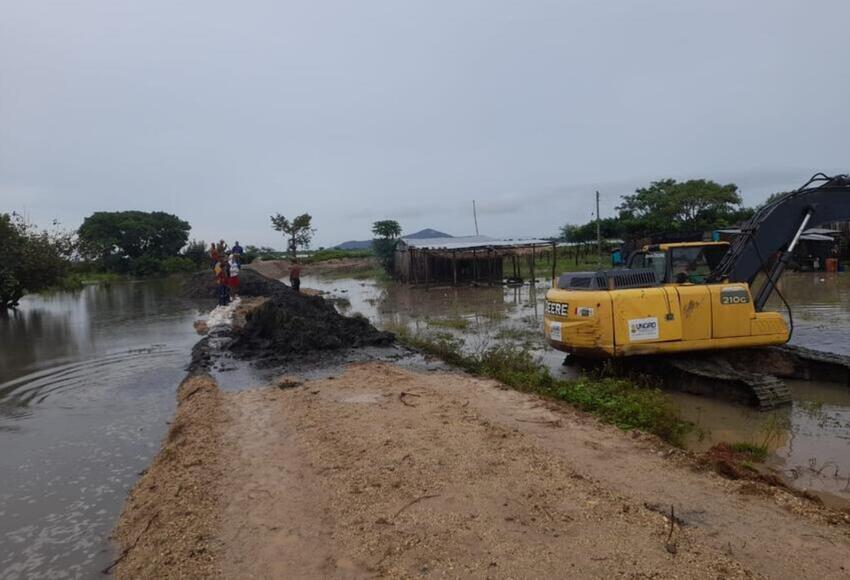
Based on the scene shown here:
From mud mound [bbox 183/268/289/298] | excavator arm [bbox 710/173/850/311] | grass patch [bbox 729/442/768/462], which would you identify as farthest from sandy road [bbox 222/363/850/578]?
mud mound [bbox 183/268/289/298]

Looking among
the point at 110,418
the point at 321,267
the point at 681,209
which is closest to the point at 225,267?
the point at 110,418

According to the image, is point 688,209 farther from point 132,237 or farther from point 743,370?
point 132,237

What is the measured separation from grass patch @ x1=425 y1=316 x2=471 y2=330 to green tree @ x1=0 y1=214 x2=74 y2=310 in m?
18.1

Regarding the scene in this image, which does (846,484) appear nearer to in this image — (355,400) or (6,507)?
(355,400)

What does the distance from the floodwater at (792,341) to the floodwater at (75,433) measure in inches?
224

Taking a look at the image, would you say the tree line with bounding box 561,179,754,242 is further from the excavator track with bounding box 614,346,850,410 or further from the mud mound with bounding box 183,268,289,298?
the excavator track with bounding box 614,346,850,410

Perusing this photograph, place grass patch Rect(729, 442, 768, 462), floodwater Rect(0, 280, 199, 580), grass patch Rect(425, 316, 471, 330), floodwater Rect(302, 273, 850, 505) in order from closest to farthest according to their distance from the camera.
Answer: floodwater Rect(0, 280, 199, 580)
grass patch Rect(729, 442, 768, 462)
floodwater Rect(302, 273, 850, 505)
grass patch Rect(425, 316, 471, 330)

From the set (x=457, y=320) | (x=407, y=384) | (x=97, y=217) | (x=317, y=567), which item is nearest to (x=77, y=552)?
(x=317, y=567)

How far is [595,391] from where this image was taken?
7.58 meters

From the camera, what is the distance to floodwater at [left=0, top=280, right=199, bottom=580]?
184 inches

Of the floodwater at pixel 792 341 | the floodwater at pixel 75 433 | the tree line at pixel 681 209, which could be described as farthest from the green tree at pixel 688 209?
the floodwater at pixel 75 433

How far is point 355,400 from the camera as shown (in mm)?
7621

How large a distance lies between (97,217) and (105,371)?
58.8 meters

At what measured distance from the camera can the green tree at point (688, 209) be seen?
125ft
